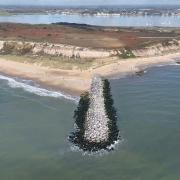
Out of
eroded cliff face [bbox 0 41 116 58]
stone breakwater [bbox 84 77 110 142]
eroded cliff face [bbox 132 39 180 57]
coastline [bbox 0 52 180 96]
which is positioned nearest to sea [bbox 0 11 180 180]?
stone breakwater [bbox 84 77 110 142]

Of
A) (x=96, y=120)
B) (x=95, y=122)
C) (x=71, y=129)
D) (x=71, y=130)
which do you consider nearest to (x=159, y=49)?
(x=96, y=120)

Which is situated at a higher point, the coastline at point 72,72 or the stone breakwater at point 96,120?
the stone breakwater at point 96,120

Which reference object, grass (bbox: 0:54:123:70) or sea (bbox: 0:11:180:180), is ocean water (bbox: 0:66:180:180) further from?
grass (bbox: 0:54:123:70)

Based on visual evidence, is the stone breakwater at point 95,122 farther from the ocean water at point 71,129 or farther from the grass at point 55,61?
the grass at point 55,61

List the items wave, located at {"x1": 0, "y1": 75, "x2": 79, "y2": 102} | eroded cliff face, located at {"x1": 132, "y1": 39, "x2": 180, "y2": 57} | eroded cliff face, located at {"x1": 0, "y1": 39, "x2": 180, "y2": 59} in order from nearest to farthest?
wave, located at {"x1": 0, "y1": 75, "x2": 79, "y2": 102} → eroded cliff face, located at {"x1": 0, "y1": 39, "x2": 180, "y2": 59} → eroded cliff face, located at {"x1": 132, "y1": 39, "x2": 180, "y2": 57}

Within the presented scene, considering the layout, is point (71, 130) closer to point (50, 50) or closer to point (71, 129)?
point (71, 129)

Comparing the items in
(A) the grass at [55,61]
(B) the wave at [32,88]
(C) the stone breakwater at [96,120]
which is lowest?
(B) the wave at [32,88]

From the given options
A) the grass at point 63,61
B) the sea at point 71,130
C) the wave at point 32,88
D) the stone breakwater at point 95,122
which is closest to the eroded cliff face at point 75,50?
the grass at point 63,61

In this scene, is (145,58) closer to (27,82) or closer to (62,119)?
(27,82)
